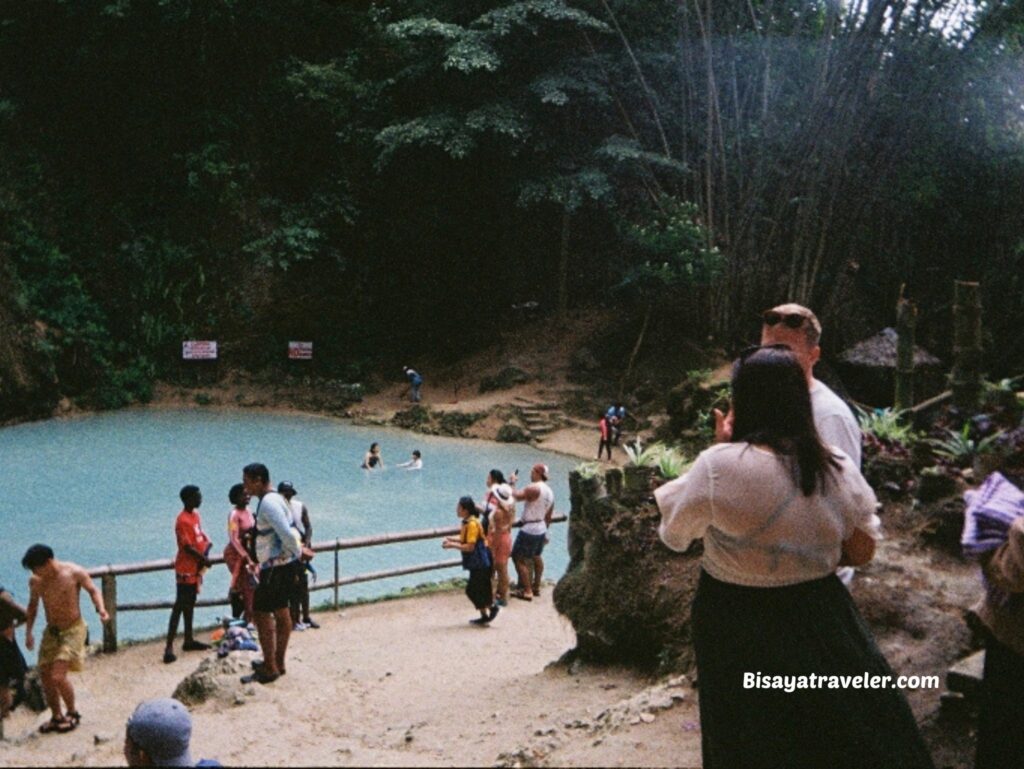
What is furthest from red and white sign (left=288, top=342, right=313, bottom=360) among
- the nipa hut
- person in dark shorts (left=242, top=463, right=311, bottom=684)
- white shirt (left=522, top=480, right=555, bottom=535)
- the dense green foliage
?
person in dark shorts (left=242, top=463, right=311, bottom=684)

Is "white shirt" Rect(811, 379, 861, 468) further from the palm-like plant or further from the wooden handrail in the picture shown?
the wooden handrail

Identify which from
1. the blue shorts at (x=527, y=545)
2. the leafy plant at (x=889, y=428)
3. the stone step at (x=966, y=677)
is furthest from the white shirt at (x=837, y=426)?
the blue shorts at (x=527, y=545)

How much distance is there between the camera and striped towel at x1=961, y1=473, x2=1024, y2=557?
7.70 ft

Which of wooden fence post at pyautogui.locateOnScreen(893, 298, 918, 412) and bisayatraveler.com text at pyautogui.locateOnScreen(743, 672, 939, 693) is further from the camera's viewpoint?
wooden fence post at pyautogui.locateOnScreen(893, 298, 918, 412)

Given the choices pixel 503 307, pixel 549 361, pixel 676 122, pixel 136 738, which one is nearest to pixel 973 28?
pixel 676 122

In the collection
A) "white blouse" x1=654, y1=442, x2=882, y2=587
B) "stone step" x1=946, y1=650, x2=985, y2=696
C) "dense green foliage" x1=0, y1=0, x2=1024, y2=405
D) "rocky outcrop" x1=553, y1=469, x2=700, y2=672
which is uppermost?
"dense green foliage" x1=0, y1=0, x2=1024, y2=405

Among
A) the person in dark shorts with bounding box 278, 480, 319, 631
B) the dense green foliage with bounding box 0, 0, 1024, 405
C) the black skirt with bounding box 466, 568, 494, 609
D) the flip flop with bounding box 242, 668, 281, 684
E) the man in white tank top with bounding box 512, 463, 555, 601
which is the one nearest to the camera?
the flip flop with bounding box 242, 668, 281, 684

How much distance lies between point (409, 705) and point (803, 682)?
4.41 m

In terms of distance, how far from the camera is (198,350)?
72.1 ft

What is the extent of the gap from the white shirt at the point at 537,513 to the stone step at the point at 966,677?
17.6 feet

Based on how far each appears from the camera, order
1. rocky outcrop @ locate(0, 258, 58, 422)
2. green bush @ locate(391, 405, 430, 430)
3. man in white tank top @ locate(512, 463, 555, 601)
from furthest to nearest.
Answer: green bush @ locate(391, 405, 430, 430)
rocky outcrop @ locate(0, 258, 58, 422)
man in white tank top @ locate(512, 463, 555, 601)

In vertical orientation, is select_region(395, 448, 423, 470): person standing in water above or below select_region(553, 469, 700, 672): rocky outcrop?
below

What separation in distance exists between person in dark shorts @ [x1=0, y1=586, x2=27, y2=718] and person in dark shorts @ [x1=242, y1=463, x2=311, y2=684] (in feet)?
4.45

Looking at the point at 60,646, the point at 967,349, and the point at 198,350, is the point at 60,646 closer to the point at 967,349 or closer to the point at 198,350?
the point at 967,349
